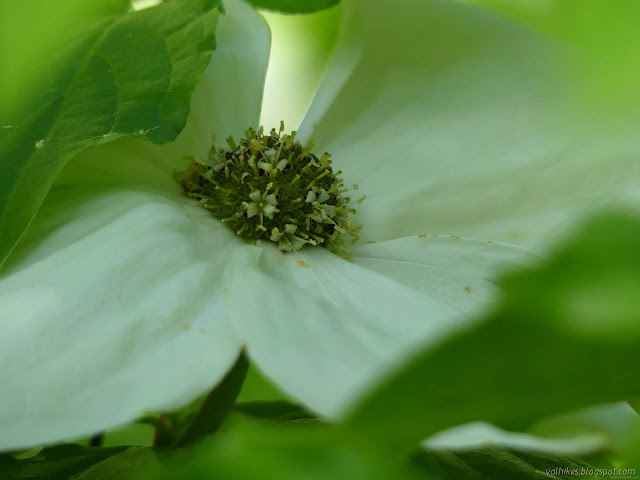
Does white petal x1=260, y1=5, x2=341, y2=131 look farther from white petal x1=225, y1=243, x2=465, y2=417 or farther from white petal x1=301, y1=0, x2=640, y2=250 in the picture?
white petal x1=225, y1=243, x2=465, y2=417

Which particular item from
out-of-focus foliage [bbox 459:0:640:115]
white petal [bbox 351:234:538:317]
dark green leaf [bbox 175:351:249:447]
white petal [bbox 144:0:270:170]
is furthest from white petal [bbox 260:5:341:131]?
out-of-focus foliage [bbox 459:0:640:115]

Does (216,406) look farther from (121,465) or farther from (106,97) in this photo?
(106,97)

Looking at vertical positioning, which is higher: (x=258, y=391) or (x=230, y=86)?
(x=230, y=86)

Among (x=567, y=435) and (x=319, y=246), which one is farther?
(x=319, y=246)

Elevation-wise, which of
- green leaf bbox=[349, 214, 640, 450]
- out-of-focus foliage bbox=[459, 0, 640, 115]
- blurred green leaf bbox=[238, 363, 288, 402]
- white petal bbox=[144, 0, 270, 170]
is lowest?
blurred green leaf bbox=[238, 363, 288, 402]

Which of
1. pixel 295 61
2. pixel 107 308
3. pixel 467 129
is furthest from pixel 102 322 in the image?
pixel 295 61
